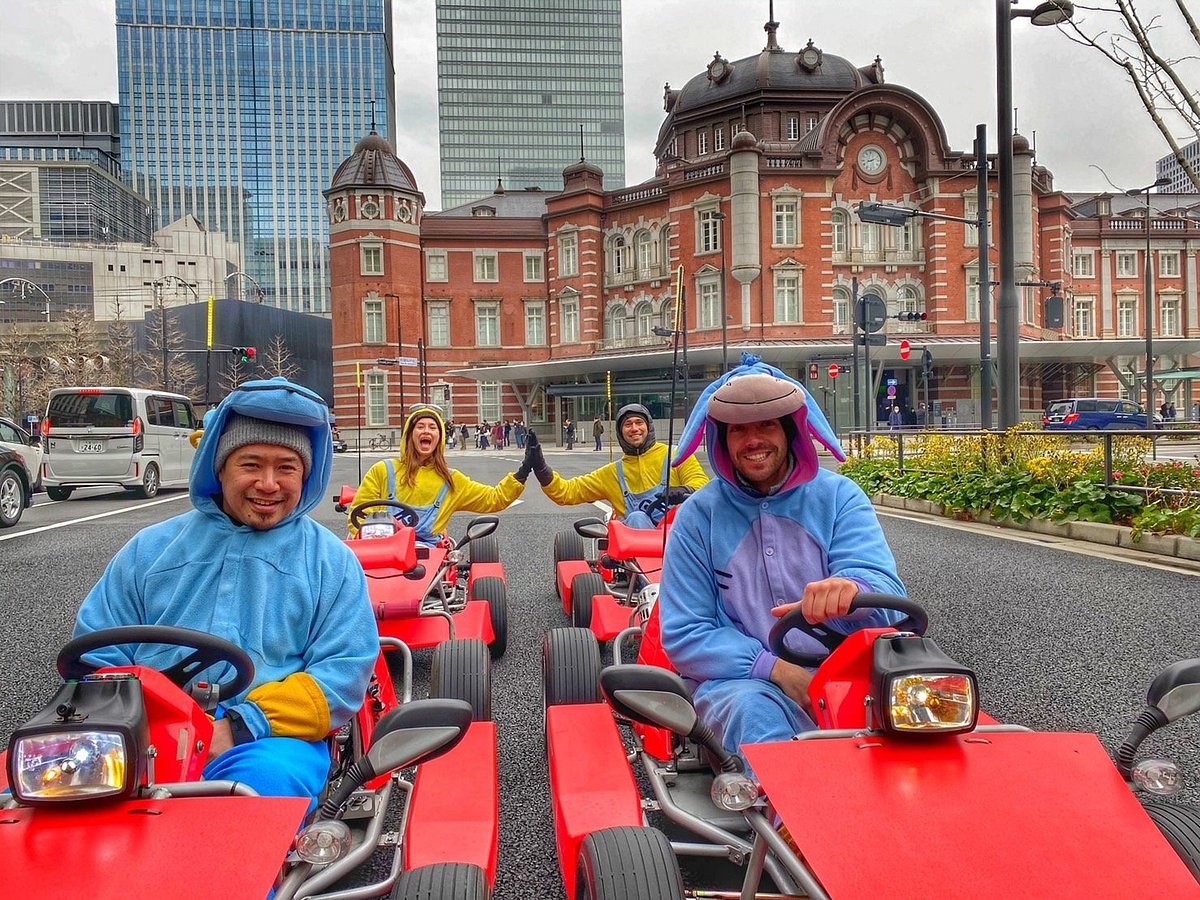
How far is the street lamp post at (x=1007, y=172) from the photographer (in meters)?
9.54

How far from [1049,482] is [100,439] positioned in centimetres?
1531

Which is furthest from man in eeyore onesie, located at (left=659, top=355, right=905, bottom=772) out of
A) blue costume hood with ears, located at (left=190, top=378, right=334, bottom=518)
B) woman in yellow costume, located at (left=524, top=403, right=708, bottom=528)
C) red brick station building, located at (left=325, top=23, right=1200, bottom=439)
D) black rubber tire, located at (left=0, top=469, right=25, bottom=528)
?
red brick station building, located at (left=325, top=23, right=1200, bottom=439)

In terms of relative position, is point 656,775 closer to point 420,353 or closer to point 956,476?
point 956,476

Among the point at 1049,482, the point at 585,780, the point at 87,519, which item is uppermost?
the point at 1049,482

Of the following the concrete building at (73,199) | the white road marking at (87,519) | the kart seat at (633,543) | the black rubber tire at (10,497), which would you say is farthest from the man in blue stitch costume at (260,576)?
the concrete building at (73,199)

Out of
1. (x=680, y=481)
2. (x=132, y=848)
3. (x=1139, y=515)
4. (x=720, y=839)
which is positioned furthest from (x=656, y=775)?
(x=1139, y=515)

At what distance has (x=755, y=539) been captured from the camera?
2.57 meters

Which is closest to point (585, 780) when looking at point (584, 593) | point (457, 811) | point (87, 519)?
point (457, 811)

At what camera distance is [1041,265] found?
143 feet

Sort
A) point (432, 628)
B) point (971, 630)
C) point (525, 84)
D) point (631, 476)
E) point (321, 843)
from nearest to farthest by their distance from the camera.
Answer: point (321, 843) → point (432, 628) → point (971, 630) → point (631, 476) → point (525, 84)

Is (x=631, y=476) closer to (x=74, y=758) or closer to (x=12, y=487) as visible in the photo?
(x=74, y=758)

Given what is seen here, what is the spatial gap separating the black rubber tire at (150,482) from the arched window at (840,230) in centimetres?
3200

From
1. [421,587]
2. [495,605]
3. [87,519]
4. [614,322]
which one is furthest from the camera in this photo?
Answer: [614,322]

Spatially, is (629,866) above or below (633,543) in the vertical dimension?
below
